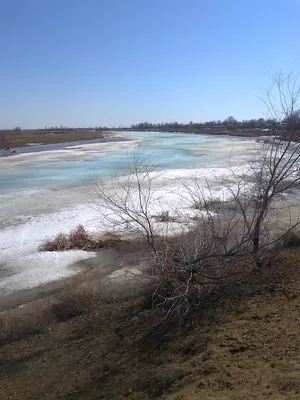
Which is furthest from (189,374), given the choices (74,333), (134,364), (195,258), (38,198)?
(38,198)

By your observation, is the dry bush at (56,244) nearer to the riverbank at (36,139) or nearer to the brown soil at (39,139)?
the riverbank at (36,139)

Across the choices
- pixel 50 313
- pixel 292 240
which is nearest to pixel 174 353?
pixel 50 313

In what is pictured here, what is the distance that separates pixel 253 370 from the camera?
427 centimetres

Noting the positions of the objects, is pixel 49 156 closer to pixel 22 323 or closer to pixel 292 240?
pixel 292 240

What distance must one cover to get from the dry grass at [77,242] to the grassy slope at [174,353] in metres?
3.93

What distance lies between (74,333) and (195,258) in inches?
97.9

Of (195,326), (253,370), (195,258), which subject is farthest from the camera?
(195,258)

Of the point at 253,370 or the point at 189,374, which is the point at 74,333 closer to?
the point at 189,374

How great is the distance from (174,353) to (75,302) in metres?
2.86

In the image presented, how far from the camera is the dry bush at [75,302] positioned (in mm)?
7414

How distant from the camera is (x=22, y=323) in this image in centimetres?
716

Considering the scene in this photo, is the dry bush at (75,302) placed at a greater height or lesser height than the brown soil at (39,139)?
lesser

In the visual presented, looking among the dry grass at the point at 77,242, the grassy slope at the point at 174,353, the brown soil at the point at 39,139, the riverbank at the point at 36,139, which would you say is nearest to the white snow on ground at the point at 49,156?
the riverbank at the point at 36,139

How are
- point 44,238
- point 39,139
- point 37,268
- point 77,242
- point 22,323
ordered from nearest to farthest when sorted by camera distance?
point 22,323, point 37,268, point 77,242, point 44,238, point 39,139
